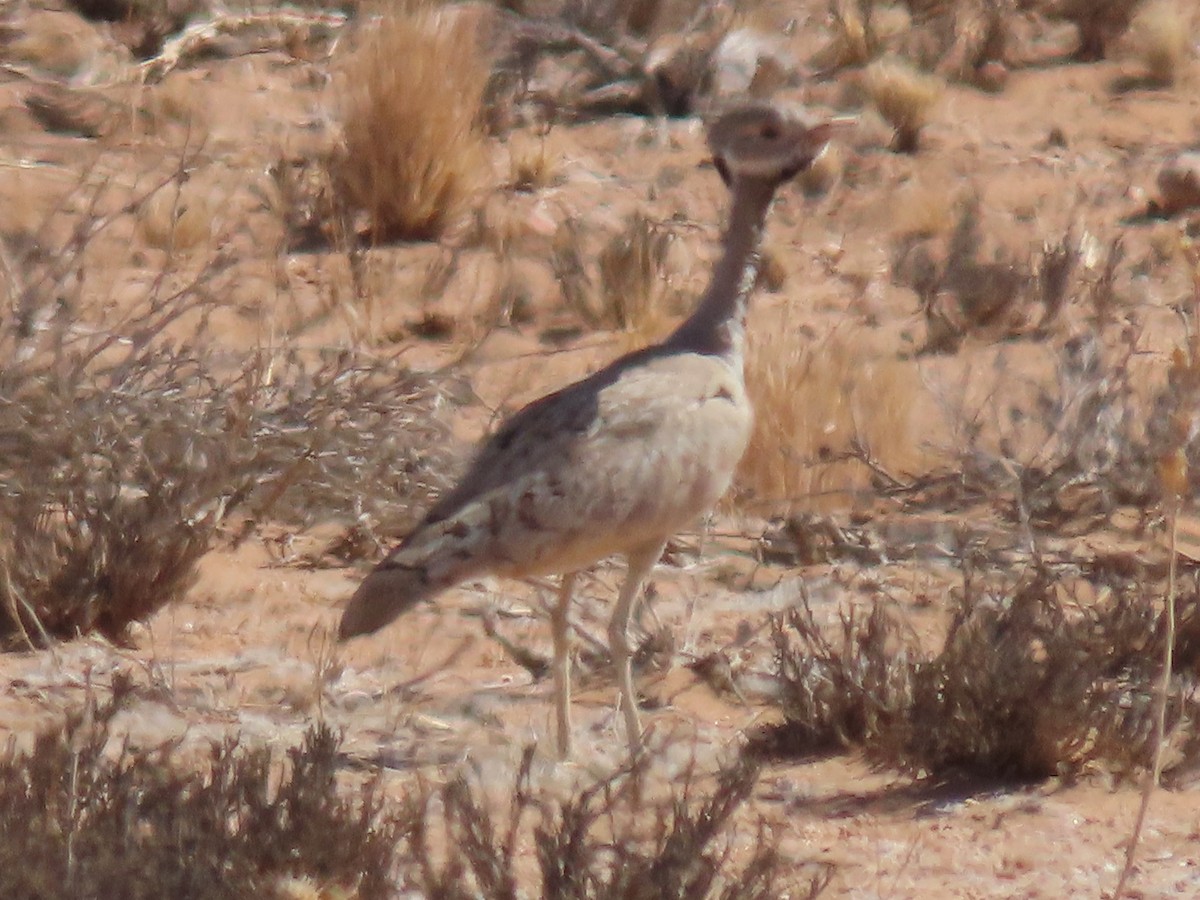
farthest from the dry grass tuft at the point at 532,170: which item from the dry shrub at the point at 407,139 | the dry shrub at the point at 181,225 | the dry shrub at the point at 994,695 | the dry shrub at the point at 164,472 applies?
the dry shrub at the point at 994,695

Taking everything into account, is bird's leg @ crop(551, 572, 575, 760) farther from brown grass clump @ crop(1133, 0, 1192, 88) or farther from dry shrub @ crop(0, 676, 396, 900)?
brown grass clump @ crop(1133, 0, 1192, 88)

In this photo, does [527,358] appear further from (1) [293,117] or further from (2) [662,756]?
(2) [662,756]

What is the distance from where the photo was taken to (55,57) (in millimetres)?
11500

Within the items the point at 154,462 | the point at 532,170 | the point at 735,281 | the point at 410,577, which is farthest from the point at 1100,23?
the point at 410,577

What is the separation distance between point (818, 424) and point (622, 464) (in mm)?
3377

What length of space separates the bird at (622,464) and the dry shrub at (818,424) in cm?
202

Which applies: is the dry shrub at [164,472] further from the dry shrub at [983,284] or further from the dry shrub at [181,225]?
the dry shrub at [983,284]

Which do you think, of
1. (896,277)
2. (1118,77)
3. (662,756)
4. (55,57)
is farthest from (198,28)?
(662,756)

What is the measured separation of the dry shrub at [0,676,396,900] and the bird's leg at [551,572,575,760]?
4.05 feet

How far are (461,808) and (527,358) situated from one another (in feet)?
18.8

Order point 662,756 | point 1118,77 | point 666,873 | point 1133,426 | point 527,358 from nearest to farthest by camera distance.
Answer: point 666,873, point 662,756, point 1133,426, point 527,358, point 1118,77

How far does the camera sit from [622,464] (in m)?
5.34

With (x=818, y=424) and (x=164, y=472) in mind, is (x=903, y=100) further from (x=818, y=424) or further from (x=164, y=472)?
(x=164, y=472)

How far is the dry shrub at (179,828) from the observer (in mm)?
4043
